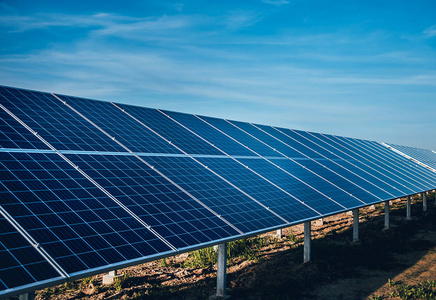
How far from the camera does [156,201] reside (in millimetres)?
11594

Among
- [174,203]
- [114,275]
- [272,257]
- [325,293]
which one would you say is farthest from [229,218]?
[272,257]

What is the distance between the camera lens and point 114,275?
A: 615 inches

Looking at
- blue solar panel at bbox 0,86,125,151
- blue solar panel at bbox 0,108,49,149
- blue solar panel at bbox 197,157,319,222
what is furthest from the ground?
blue solar panel at bbox 0,108,49,149

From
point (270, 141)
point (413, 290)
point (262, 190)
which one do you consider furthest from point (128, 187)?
point (270, 141)

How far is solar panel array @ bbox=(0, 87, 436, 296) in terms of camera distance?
27.2ft

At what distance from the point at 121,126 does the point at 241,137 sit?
848cm

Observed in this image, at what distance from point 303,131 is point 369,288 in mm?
18831

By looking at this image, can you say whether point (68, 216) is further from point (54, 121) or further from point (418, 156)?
point (418, 156)

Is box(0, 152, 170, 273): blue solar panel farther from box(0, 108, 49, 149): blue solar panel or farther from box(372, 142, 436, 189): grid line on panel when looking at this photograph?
box(372, 142, 436, 189): grid line on panel

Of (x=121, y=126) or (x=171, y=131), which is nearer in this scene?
(x=121, y=126)

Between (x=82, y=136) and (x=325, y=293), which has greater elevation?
(x=82, y=136)

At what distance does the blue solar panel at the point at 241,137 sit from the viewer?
21.4m

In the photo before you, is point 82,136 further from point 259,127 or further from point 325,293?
point 259,127

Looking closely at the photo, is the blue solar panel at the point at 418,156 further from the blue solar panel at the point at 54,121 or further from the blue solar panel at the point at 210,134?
the blue solar panel at the point at 54,121
